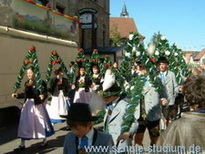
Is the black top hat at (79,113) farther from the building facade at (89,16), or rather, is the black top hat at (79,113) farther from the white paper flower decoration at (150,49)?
the building facade at (89,16)

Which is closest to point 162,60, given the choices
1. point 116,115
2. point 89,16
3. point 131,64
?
point 131,64

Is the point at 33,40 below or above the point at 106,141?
above

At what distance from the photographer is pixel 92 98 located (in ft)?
10.3

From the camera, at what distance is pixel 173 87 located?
24.9 ft

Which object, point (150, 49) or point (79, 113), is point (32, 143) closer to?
point (150, 49)

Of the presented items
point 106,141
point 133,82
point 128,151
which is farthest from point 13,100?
point 106,141

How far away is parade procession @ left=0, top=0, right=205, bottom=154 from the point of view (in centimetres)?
244

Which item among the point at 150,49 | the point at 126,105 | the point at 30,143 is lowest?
the point at 30,143

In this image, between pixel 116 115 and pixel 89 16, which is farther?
pixel 89 16

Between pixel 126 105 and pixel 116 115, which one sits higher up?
pixel 126 105

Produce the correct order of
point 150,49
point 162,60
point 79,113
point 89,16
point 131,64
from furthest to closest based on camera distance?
point 89,16 → point 162,60 → point 150,49 → point 131,64 → point 79,113

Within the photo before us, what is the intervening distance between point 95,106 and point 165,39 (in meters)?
3.78

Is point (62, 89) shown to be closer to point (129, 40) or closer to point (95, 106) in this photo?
point (129, 40)

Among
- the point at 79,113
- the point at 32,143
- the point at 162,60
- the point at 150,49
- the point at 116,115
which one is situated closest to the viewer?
the point at 79,113
